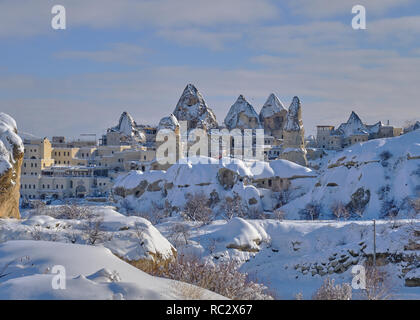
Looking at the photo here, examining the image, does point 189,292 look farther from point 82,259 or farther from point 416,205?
point 416,205

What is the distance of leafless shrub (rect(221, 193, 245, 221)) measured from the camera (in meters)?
53.8

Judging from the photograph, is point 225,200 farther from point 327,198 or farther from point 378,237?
point 378,237

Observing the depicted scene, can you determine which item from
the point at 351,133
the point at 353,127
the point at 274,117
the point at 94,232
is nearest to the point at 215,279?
the point at 94,232

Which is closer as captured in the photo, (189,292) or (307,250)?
(189,292)

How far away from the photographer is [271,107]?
135 m

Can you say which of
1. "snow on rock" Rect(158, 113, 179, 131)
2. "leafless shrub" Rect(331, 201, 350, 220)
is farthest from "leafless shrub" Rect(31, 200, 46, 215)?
"snow on rock" Rect(158, 113, 179, 131)

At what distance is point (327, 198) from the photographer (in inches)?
2083

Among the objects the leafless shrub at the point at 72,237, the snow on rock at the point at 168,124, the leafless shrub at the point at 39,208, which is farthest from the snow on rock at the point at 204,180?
the leafless shrub at the point at 72,237

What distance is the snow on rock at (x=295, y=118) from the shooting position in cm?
9706

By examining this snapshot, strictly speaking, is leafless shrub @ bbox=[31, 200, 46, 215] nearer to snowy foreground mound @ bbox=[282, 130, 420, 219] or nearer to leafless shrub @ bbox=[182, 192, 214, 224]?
leafless shrub @ bbox=[182, 192, 214, 224]

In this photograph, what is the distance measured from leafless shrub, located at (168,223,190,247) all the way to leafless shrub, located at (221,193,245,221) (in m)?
16.8

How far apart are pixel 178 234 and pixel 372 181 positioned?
23.5m
